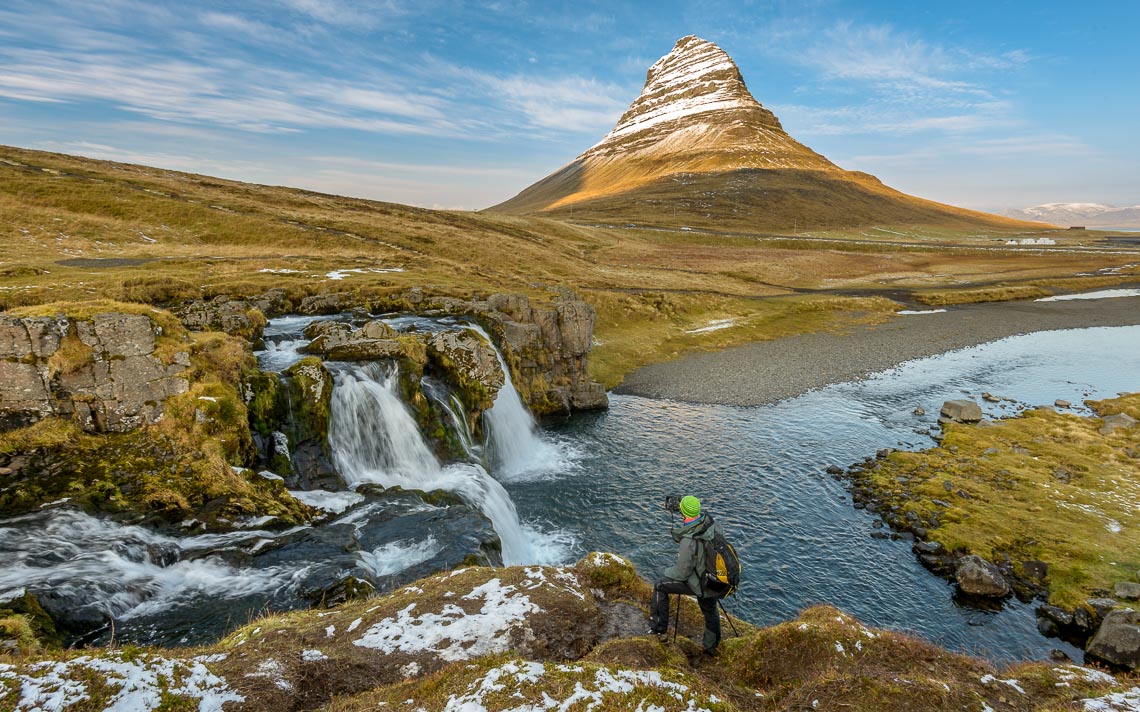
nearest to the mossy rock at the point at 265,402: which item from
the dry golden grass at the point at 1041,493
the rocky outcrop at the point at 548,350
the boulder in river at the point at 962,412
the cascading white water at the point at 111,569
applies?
the cascading white water at the point at 111,569

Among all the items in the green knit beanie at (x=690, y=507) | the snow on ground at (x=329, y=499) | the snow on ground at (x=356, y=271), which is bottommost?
the snow on ground at (x=329, y=499)

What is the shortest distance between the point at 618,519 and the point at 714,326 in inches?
2143

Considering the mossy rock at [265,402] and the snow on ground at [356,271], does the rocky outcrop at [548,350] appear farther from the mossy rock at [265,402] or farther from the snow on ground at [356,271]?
the snow on ground at [356,271]

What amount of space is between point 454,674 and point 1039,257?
720 feet

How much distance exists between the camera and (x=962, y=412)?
4012 cm

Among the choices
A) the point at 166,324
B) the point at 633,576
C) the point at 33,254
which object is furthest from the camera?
the point at 33,254

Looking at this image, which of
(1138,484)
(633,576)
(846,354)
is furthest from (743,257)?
(633,576)

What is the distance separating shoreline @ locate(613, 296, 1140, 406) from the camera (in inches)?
2003

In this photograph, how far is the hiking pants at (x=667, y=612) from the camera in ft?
38.0

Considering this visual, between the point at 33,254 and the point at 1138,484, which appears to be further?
the point at 33,254

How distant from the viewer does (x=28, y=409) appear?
63.1 ft

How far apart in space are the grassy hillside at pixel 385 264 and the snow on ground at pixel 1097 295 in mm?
10418

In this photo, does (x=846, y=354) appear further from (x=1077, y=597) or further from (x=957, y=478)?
(x=1077, y=597)

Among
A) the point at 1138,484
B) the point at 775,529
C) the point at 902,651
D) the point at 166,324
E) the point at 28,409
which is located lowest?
the point at 775,529
